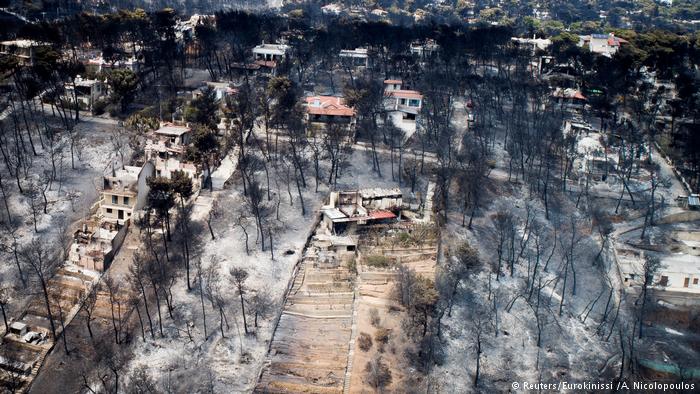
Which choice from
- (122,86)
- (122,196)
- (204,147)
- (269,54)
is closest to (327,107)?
(204,147)

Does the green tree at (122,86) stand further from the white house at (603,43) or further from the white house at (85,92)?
the white house at (603,43)

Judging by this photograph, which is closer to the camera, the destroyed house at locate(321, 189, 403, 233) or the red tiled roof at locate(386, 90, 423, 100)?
the destroyed house at locate(321, 189, 403, 233)

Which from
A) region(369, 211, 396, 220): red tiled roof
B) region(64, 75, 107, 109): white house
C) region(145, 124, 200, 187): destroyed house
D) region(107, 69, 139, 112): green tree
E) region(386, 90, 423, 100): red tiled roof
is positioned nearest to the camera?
region(369, 211, 396, 220): red tiled roof

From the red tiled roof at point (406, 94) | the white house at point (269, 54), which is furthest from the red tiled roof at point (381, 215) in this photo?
the white house at point (269, 54)

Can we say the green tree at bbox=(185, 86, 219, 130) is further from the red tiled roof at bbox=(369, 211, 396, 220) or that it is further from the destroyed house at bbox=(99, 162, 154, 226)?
the red tiled roof at bbox=(369, 211, 396, 220)

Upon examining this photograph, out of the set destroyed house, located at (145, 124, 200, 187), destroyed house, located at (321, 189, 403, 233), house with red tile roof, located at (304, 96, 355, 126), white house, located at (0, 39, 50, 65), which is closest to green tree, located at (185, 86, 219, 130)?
destroyed house, located at (145, 124, 200, 187)

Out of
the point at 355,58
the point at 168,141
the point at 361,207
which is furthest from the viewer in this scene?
the point at 355,58

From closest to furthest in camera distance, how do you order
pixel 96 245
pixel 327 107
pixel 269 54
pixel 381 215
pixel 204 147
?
pixel 96 245 → pixel 381 215 → pixel 204 147 → pixel 327 107 → pixel 269 54

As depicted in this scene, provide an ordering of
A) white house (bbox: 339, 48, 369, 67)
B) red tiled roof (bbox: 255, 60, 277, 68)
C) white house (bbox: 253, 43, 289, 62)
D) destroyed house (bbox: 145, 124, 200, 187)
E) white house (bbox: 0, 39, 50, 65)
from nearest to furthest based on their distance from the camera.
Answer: destroyed house (bbox: 145, 124, 200, 187) < white house (bbox: 0, 39, 50, 65) < red tiled roof (bbox: 255, 60, 277, 68) < white house (bbox: 253, 43, 289, 62) < white house (bbox: 339, 48, 369, 67)

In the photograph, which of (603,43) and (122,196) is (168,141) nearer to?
(122,196)

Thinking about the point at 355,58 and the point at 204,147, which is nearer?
the point at 204,147
